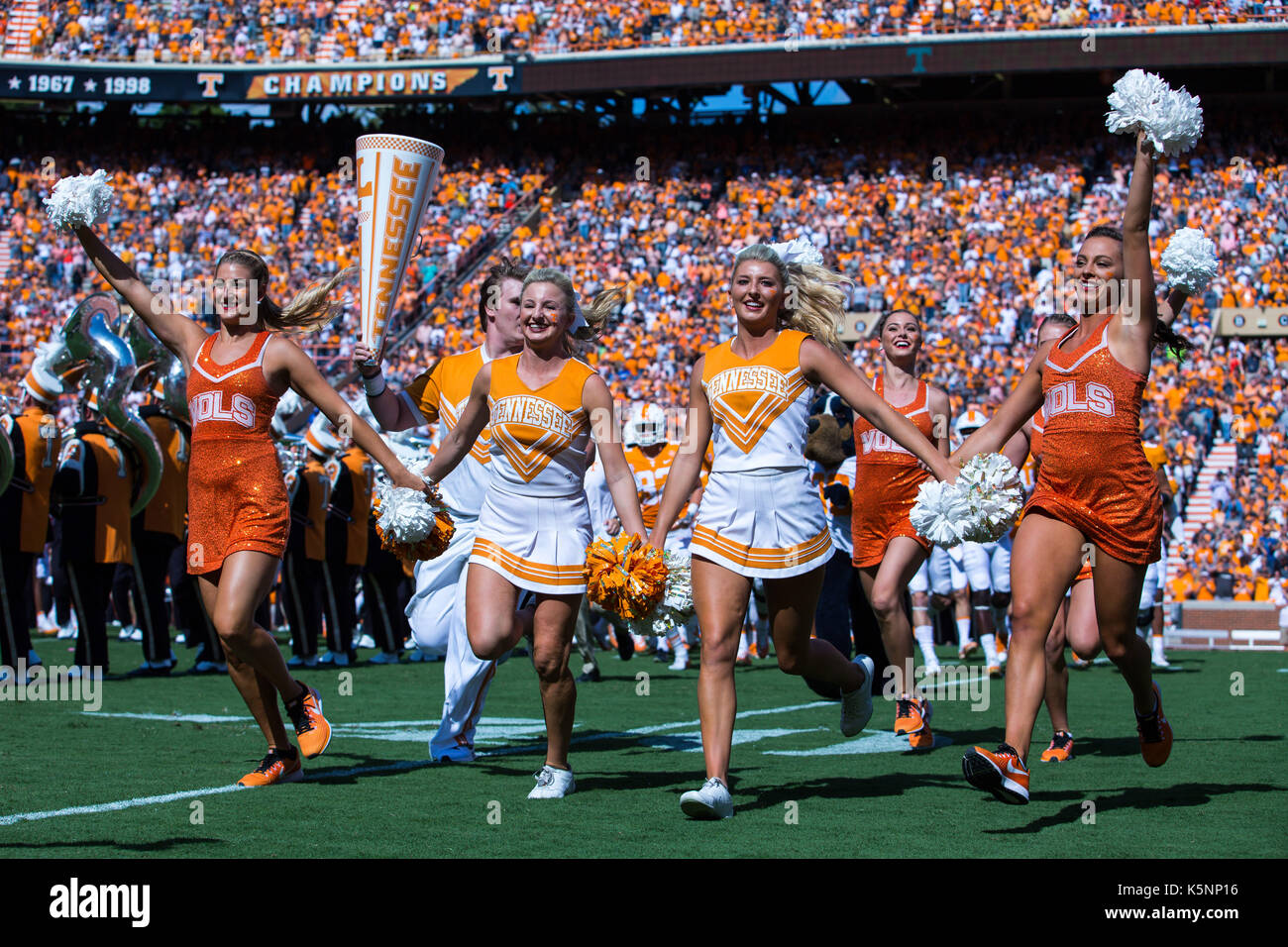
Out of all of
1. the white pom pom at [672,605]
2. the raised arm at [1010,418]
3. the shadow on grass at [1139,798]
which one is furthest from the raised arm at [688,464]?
the shadow on grass at [1139,798]

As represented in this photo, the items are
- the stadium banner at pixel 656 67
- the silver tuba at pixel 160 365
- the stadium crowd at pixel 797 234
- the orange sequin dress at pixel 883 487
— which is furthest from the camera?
the stadium banner at pixel 656 67

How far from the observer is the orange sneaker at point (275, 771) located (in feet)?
20.5

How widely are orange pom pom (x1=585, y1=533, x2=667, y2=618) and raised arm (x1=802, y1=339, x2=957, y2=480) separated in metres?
0.92

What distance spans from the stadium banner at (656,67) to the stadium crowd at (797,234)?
5.63ft

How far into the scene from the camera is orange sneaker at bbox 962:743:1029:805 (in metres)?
5.16

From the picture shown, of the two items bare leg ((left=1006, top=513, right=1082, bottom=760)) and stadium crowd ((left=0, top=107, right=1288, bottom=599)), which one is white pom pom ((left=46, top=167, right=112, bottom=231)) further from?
stadium crowd ((left=0, top=107, right=1288, bottom=599))

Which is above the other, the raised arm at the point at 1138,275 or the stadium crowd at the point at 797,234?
the stadium crowd at the point at 797,234

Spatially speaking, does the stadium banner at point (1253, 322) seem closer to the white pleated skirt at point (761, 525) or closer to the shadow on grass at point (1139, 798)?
the shadow on grass at point (1139, 798)

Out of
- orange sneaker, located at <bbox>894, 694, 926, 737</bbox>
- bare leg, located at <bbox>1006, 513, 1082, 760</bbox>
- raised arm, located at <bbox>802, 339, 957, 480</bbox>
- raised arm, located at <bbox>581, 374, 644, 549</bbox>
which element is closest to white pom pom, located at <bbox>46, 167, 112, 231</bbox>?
raised arm, located at <bbox>581, 374, 644, 549</bbox>

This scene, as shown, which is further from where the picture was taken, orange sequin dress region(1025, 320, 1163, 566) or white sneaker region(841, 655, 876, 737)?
white sneaker region(841, 655, 876, 737)

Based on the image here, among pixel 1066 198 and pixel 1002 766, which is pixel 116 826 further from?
pixel 1066 198

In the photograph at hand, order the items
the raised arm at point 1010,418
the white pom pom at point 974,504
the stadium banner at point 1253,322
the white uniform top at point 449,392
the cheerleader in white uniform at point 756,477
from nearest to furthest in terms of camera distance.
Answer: the white pom pom at point 974,504, the cheerleader in white uniform at point 756,477, the raised arm at point 1010,418, the white uniform top at point 449,392, the stadium banner at point 1253,322

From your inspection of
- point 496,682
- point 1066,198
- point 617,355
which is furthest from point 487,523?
point 1066,198
